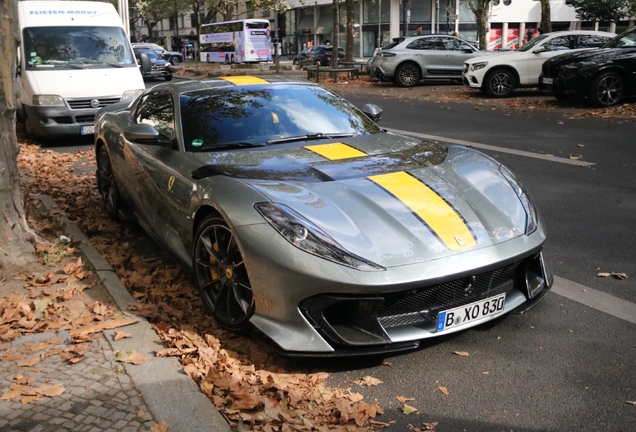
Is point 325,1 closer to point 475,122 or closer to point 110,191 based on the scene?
point 475,122

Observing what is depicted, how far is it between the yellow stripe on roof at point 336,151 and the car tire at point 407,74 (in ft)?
60.0

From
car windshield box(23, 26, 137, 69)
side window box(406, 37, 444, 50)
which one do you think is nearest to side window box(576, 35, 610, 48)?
side window box(406, 37, 444, 50)

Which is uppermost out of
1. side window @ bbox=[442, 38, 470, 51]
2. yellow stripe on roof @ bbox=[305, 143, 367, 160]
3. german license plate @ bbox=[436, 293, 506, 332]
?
Result: side window @ bbox=[442, 38, 470, 51]

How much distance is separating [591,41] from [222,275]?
16.4m

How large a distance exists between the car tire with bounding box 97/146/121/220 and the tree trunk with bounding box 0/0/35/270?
1278mm

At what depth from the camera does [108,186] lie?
653cm

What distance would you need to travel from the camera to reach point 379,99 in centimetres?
1839

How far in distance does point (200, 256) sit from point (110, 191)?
274 cm

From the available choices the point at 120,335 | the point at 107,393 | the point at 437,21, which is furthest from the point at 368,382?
the point at 437,21

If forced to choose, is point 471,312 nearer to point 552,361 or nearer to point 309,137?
point 552,361

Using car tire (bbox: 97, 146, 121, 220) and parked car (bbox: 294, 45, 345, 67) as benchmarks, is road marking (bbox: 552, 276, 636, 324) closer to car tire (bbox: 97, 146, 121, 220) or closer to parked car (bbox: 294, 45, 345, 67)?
car tire (bbox: 97, 146, 121, 220)

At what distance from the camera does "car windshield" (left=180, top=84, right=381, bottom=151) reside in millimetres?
4684

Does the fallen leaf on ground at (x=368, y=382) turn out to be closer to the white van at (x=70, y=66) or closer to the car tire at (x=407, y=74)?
the white van at (x=70, y=66)

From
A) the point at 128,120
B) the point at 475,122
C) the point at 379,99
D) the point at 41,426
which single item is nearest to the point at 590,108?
the point at 475,122
